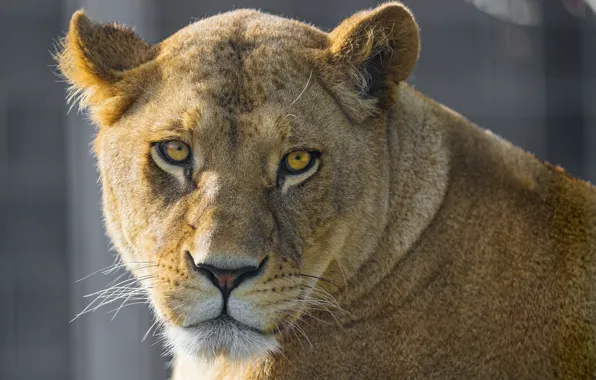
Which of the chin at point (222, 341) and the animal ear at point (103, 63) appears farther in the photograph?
the animal ear at point (103, 63)

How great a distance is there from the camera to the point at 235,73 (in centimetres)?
260

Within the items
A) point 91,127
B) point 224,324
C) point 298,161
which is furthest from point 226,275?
point 91,127


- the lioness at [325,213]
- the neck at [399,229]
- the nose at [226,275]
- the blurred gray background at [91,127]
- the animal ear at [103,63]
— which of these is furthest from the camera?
the blurred gray background at [91,127]

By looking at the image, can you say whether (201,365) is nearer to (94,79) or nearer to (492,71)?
(94,79)

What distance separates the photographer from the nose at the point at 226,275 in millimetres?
2387

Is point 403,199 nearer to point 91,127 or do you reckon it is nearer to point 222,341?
point 222,341

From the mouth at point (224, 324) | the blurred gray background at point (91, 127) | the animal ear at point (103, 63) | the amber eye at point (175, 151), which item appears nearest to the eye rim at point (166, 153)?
the amber eye at point (175, 151)

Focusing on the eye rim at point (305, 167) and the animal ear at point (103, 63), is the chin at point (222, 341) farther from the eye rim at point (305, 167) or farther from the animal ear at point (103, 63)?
the animal ear at point (103, 63)

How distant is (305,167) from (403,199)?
295 mm

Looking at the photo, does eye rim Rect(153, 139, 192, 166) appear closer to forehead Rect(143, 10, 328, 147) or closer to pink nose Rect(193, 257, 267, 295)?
forehead Rect(143, 10, 328, 147)

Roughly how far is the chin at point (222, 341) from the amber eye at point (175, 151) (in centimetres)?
38

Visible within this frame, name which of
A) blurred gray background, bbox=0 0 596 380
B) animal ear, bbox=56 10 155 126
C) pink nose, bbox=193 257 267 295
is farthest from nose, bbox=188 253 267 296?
blurred gray background, bbox=0 0 596 380

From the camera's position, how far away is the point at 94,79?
2.79 meters

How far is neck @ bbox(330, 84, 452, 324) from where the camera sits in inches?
105
